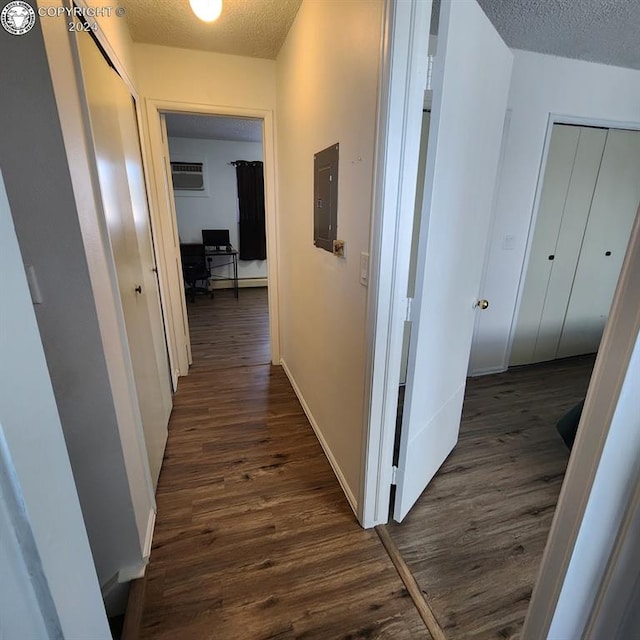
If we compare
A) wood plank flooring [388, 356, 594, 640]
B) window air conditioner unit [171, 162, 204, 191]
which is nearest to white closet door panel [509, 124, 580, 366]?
wood plank flooring [388, 356, 594, 640]

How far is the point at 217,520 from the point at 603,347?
166cm

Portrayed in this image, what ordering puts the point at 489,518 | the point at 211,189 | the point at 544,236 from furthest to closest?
the point at 211,189 → the point at 544,236 → the point at 489,518

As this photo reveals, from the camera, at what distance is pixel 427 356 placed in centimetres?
145

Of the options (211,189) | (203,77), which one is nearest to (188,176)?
(211,189)

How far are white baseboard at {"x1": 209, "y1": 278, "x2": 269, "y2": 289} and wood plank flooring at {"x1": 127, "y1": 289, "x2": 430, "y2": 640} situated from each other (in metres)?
3.91

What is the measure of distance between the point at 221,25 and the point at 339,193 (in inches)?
57.2

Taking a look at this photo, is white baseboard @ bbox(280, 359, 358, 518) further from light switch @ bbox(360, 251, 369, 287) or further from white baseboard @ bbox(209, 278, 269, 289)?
white baseboard @ bbox(209, 278, 269, 289)

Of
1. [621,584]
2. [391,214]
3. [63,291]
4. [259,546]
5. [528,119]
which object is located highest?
[528,119]

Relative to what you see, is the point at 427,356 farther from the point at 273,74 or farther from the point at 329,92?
the point at 273,74

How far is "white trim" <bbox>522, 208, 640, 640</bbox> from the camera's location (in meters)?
0.50

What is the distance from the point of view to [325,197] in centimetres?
173

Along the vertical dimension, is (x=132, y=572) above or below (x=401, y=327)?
below

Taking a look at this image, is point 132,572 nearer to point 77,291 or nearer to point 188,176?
point 77,291

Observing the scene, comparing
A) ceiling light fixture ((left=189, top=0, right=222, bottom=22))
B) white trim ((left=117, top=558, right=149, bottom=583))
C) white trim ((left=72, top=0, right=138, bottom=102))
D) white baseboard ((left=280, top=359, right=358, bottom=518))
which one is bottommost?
white trim ((left=117, top=558, right=149, bottom=583))
